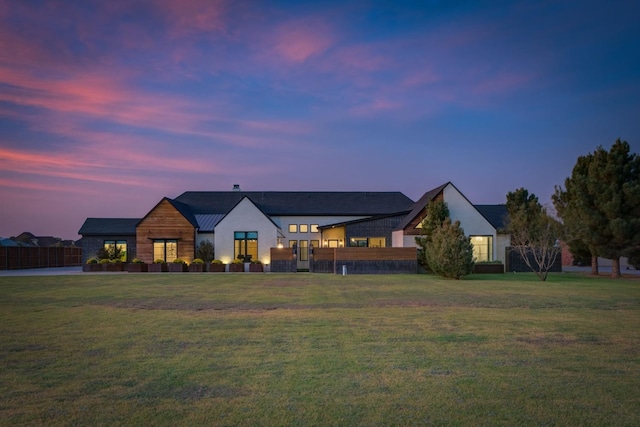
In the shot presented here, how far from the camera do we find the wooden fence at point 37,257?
1545 inches

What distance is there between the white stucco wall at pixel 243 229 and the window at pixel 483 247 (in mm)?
17407

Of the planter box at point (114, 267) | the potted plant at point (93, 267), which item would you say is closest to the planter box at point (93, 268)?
the potted plant at point (93, 267)

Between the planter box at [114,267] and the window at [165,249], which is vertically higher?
the window at [165,249]

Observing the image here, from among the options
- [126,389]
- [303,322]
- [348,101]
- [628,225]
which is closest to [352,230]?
[348,101]

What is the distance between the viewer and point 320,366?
6.61 meters

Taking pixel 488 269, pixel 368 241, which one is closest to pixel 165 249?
pixel 368 241

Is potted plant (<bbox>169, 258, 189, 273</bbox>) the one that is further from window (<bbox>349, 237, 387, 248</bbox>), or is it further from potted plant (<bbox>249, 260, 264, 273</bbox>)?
window (<bbox>349, 237, 387, 248</bbox>)

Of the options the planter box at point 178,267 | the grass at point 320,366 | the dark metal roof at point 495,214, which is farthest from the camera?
the dark metal roof at point 495,214

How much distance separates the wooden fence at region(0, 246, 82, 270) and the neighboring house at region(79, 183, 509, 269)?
4833mm

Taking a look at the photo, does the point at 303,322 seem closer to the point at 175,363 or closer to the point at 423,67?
the point at 175,363

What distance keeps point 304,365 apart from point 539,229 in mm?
25556

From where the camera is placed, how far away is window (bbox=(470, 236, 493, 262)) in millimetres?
35594

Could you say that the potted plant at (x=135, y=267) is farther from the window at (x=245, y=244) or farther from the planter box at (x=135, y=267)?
the window at (x=245, y=244)

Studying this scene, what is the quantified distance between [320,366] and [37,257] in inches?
1809
